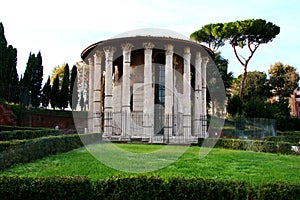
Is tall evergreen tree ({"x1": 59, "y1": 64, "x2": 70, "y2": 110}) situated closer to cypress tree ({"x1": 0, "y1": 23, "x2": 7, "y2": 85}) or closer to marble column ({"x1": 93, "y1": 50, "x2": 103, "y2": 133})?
cypress tree ({"x1": 0, "y1": 23, "x2": 7, "y2": 85})

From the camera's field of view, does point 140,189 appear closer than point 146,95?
Yes

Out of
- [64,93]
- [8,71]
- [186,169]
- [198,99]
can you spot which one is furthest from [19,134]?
[64,93]

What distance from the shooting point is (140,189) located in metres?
5.50

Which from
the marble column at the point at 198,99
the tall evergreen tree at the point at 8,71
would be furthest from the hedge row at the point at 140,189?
the tall evergreen tree at the point at 8,71

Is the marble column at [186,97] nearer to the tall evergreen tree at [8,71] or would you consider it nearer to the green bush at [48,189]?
the tall evergreen tree at [8,71]

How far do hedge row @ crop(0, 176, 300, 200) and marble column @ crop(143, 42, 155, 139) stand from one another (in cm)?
1332

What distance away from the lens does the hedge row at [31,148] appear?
891 centimetres

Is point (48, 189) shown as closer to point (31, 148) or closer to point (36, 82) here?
point (31, 148)

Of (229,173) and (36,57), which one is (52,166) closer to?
(229,173)

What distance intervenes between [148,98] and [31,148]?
34.8ft

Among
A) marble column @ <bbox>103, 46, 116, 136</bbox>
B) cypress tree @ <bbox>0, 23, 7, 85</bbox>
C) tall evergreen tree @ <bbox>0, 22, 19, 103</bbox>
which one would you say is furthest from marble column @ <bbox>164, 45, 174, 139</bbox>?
cypress tree @ <bbox>0, 23, 7, 85</bbox>

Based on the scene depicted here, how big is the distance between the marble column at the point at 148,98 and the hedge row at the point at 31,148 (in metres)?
6.42

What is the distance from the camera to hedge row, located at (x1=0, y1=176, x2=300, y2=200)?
5469mm

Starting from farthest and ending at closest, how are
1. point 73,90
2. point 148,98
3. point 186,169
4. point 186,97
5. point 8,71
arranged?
point 73,90
point 8,71
point 186,97
point 148,98
point 186,169
